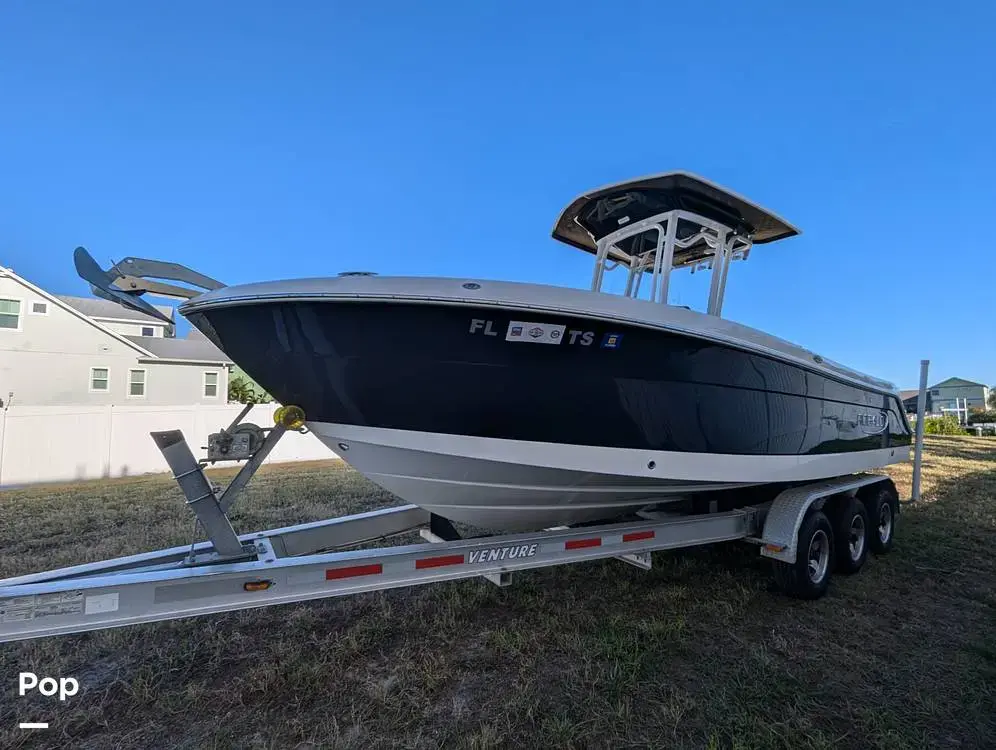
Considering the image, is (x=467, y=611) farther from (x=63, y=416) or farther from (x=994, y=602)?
(x=63, y=416)

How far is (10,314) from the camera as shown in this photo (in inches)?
574

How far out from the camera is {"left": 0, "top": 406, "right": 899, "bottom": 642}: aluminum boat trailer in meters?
2.08

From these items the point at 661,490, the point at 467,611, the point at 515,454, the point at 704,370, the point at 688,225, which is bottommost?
the point at 467,611

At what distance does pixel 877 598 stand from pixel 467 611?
3084 millimetres

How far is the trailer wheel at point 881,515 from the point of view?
4977 mm

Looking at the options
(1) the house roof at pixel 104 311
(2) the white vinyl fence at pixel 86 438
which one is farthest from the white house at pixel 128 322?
(2) the white vinyl fence at pixel 86 438

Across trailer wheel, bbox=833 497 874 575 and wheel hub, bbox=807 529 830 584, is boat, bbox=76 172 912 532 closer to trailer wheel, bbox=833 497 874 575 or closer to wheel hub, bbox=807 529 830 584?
wheel hub, bbox=807 529 830 584

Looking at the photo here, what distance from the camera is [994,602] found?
384 cm

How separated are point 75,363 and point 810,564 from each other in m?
18.4

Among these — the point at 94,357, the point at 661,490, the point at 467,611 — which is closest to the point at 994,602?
the point at 661,490

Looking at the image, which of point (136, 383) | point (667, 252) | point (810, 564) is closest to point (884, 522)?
point (810, 564)

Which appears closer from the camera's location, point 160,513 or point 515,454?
point 515,454

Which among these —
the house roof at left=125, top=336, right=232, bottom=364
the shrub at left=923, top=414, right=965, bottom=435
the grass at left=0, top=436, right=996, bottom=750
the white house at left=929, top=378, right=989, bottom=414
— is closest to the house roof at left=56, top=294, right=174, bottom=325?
the house roof at left=125, top=336, right=232, bottom=364

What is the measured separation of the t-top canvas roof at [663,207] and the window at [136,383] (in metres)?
16.0
